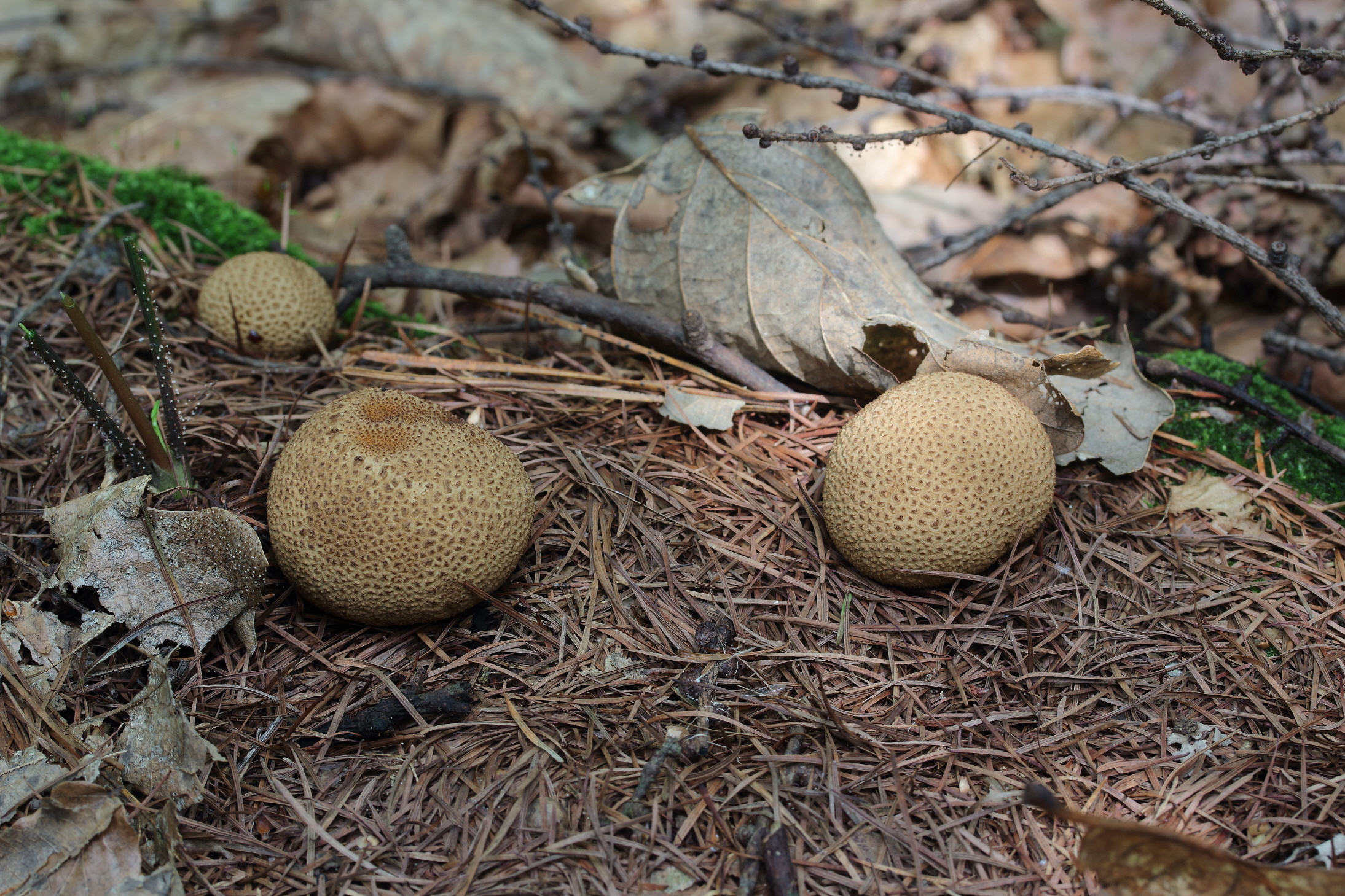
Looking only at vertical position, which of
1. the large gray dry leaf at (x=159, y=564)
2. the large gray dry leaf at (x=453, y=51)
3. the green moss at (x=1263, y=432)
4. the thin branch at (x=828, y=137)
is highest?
the thin branch at (x=828, y=137)

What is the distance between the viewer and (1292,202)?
148 inches

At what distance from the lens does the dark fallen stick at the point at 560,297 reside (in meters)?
2.88

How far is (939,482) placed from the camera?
2.28m

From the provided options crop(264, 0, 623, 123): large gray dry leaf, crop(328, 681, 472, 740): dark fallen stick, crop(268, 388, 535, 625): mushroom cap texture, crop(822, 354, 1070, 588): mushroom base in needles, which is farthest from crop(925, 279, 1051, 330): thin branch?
crop(264, 0, 623, 123): large gray dry leaf

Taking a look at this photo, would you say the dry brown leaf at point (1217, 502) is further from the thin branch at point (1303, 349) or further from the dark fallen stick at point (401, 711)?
the dark fallen stick at point (401, 711)

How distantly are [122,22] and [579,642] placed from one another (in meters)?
6.42

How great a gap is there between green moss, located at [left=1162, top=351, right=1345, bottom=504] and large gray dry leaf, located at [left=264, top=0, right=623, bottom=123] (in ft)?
11.5

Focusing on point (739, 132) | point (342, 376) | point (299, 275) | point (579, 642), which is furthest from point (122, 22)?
point (579, 642)

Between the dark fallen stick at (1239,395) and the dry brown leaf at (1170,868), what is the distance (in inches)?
64.4

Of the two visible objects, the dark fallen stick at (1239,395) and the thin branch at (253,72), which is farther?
the thin branch at (253,72)

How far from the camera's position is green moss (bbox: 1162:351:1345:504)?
107 inches

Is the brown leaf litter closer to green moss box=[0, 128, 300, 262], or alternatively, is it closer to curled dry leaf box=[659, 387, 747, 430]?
curled dry leaf box=[659, 387, 747, 430]

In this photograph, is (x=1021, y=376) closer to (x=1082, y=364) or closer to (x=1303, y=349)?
(x=1082, y=364)

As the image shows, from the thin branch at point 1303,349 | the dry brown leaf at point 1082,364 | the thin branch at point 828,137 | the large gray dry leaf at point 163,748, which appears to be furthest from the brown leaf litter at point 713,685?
the thin branch at point 828,137
